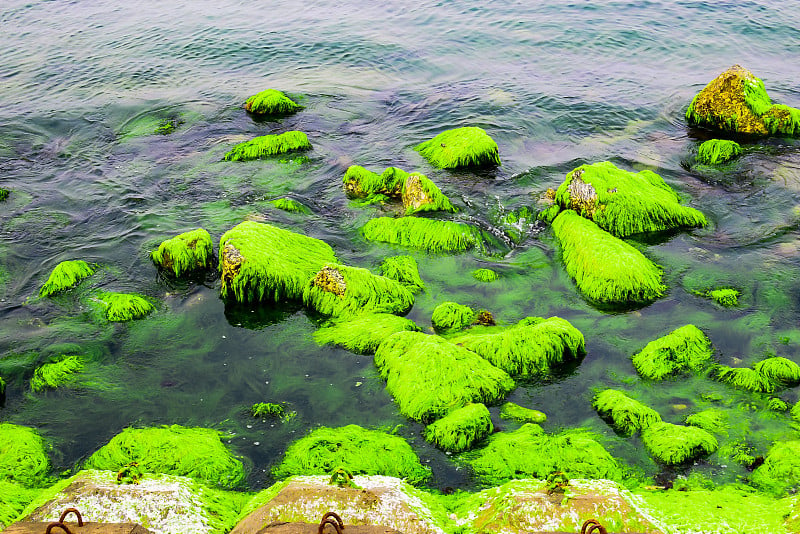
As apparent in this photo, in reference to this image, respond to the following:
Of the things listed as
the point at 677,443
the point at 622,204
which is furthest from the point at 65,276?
the point at 622,204

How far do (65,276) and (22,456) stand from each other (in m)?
3.89

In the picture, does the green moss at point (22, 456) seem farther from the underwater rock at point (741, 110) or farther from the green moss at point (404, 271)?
the underwater rock at point (741, 110)

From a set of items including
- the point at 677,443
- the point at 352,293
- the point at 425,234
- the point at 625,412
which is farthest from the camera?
the point at 425,234

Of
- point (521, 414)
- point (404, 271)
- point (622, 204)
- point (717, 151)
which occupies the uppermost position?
point (717, 151)

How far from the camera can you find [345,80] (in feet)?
61.5

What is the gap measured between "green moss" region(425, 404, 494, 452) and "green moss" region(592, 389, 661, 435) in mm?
1447

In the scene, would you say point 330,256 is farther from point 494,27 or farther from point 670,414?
point 494,27

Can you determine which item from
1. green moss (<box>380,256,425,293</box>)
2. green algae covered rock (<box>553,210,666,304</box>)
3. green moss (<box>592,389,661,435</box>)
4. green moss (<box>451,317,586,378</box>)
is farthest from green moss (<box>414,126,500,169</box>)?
green moss (<box>592,389,661,435</box>)

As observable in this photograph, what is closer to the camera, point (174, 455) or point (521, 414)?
point (174, 455)

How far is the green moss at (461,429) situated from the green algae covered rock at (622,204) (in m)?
5.36

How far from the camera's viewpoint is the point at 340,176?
1316 cm

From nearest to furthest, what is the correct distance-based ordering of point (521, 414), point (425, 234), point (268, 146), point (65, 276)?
point (521, 414), point (65, 276), point (425, 234), point (268, 146)

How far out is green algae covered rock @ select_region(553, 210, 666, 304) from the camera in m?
9.14

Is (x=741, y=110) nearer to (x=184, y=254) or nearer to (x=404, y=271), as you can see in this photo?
(x=404, y=271)
